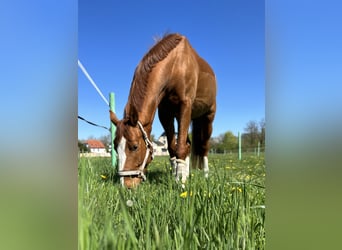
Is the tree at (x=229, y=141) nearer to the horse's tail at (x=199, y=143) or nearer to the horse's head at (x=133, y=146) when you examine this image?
the horse's tail at (x=199, y=143)

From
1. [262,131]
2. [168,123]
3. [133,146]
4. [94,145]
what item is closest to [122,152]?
[133,146]

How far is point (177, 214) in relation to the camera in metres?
0.42

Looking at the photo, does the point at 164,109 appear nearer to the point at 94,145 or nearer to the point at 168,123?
the point at 168,123

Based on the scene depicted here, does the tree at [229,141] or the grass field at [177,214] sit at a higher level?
the tree at [229,141]

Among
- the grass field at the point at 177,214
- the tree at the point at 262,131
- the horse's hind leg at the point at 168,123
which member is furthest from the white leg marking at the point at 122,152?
the tree at the point at 262,131

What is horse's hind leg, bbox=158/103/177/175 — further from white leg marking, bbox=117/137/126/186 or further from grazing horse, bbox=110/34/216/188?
white leg marking, bbox=117/137/126/186

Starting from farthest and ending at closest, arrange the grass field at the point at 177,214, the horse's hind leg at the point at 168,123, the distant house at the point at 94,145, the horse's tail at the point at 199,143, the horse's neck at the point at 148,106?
the horse's neck at the point at 148,106
the horse's hind leg at the point at 168,123
the horse's tail at the point at 199,143
the distant house at the point at 94,145
the grass field at the point at 177,214

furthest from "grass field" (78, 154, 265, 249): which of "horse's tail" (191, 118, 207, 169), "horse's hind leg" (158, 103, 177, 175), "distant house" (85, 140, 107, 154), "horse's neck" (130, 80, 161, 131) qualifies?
"horse's neck" (130, 80, 161, 131)

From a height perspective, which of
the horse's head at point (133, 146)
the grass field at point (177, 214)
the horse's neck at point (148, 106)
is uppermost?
the horse's neck at point (148, 106)

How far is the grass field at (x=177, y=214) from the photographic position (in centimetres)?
27

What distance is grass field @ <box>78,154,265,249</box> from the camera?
273 millimetres
